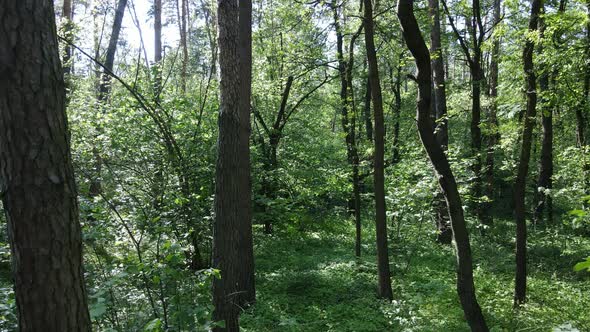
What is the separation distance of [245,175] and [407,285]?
4.01 metres

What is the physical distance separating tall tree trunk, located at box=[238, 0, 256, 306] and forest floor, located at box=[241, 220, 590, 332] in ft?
1.42

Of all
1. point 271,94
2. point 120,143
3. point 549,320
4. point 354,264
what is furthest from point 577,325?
point 271,94

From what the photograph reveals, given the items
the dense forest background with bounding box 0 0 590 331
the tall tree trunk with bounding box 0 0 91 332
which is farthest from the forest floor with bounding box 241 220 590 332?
the tall tree trunk with bounding box 0 0 91 332

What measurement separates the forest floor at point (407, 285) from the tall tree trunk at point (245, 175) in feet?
1.42

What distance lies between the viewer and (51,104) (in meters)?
2.01

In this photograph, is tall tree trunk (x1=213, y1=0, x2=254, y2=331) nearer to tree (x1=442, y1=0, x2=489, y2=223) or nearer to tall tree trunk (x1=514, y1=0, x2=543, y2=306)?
tall tree trunk (x1=514, y1=0, x2=543, y2=306)

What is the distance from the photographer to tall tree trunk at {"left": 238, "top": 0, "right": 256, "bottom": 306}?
668 centimetres

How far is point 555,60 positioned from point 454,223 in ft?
13.4

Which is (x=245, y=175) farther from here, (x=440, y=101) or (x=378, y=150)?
(x=440, y=101)

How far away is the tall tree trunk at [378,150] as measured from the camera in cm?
688

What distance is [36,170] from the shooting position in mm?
Result: 1944

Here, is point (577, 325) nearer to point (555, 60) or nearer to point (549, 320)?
point (549, 320)

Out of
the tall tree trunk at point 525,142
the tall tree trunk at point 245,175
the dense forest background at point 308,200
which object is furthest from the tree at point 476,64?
the tall tree trunk at point 245,175

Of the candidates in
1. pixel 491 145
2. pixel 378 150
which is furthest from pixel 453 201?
pixel 491 145
